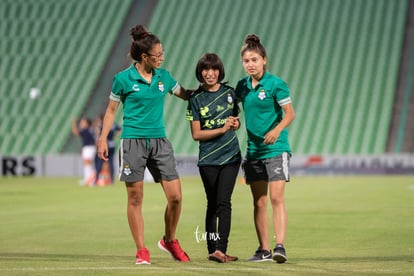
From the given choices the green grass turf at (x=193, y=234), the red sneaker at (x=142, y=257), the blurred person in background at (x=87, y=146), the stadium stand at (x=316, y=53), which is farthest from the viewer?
the stadium stand at (x=316, y=53)

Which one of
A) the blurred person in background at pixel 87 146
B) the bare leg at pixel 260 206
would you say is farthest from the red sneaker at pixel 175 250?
the blurred person in background at pixel 87 146

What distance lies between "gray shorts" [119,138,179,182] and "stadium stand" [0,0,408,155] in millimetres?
26087

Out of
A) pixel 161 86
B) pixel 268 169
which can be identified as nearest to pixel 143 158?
pixel 161 86

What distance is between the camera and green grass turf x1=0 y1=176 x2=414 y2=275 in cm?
822

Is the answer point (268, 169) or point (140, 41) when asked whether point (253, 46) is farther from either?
point (268, 169)

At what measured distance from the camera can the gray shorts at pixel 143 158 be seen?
8.73 m

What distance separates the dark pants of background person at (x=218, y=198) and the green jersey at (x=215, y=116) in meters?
0.09

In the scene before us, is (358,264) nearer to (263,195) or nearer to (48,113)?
(263,195)

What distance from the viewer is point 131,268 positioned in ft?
26.8

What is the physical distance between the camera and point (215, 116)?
29.9ft

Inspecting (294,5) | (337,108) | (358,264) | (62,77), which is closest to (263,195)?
(358,264)

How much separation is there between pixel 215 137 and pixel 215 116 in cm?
21

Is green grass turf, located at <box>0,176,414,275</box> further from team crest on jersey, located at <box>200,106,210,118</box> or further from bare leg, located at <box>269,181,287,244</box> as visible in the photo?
team crest on jersey, located at <box>200,106,210,118</box>

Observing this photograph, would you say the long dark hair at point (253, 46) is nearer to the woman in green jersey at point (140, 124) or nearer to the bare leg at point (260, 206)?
the woman in green jersey at point (140, 124)
